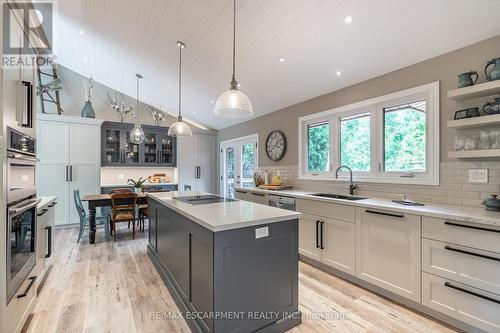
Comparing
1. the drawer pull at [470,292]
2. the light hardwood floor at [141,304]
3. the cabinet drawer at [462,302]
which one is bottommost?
the light hardwood floor at [141,304]

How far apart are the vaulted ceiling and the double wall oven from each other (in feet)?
6.88

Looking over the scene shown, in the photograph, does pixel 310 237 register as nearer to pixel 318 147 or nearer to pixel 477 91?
pixel 318 147

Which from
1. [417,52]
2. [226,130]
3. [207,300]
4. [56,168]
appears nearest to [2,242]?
[207,300]

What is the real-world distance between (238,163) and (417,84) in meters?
3.91


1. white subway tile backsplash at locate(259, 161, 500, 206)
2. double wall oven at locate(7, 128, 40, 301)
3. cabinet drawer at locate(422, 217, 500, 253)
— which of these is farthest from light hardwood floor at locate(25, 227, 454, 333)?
white subway tile backsplash at locate(259, 161, 500, 206)

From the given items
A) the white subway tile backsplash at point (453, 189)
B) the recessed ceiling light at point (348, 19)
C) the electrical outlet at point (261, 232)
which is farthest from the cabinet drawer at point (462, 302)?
the recessed ceiling light at point (348, 19)

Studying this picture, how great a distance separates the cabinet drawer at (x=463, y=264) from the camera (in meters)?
1.63

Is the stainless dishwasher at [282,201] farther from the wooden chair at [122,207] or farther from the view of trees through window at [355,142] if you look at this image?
the wooden chair at [122,207]

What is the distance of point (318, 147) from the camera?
3.74m

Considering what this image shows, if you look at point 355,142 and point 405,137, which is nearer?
point 405,137

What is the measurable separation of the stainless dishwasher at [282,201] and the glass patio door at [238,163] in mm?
1497

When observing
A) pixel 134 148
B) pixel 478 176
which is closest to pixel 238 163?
pixel 134 148

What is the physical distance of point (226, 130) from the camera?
6262mm

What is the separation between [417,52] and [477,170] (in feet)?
4.17
